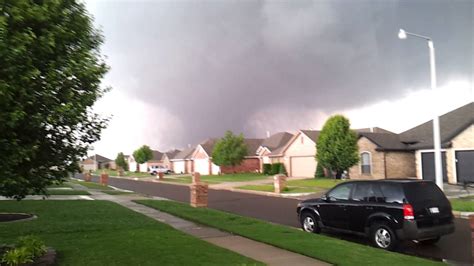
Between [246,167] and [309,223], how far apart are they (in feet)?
182

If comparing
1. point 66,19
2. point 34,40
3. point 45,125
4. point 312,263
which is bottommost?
point 312,263

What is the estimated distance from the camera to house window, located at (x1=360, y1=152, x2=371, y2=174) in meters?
39.8

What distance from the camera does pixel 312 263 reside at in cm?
842

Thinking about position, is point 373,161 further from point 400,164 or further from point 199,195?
point 199,195

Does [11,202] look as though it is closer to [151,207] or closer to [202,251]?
[151,207]

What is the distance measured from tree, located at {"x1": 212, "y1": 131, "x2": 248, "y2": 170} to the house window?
22.4 m

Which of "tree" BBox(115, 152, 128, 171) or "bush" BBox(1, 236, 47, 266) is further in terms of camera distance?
"tree" BBox(115, 152, 128, 171)

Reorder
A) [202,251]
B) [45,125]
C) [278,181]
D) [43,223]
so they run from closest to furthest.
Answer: [45,125] < [202,251] < [43,223] < [278,181]

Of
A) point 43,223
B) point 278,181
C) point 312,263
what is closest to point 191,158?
point 278,181

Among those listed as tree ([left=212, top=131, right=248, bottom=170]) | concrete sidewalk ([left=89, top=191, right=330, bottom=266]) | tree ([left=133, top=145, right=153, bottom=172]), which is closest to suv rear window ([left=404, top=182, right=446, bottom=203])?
concrete sidewalk ([left=89, top=191, right=330, bottom=266])

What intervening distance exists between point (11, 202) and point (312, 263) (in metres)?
15.9

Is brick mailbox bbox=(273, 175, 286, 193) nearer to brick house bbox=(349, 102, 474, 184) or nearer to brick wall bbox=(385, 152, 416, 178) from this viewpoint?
brick house bbox=(349, 102, 474, 184)

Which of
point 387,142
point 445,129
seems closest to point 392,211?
point 445,129

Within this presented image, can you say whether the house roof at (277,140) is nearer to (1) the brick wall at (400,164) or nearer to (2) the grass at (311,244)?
(1) the brick wall at (400,164)
